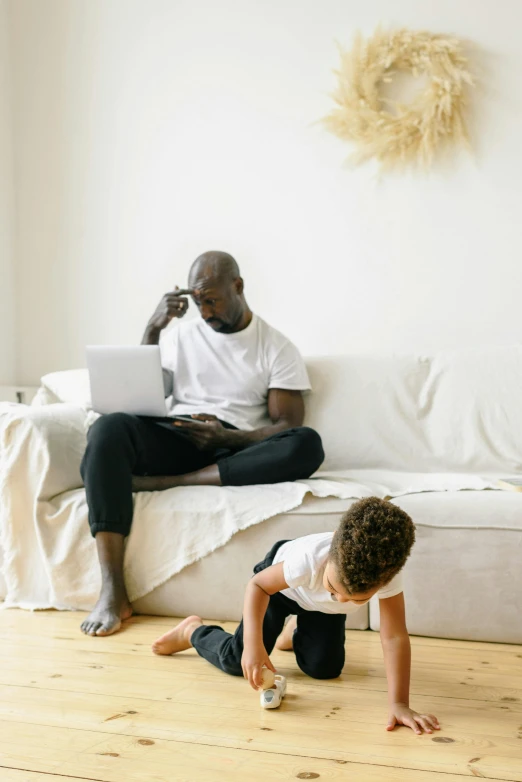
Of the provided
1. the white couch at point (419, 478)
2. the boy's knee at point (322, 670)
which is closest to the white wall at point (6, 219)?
the white couch at point (419, 478)

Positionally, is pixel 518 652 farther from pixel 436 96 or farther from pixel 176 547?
pixel 436 96

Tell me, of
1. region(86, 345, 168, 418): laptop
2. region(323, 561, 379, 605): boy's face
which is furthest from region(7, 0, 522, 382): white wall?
region(323, 561, 379, 605): boy's face

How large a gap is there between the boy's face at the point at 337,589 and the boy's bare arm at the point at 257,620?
0.35 ft

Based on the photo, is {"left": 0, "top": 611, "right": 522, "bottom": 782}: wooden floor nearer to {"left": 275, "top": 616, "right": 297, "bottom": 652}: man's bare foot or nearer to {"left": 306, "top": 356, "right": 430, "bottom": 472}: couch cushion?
{"left": 275, "top": 616, "right": 297, "bottom": 652}: man's bare foot

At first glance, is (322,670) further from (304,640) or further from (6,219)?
(6,219)

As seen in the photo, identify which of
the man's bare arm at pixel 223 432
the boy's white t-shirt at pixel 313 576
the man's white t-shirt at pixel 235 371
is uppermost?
the man's white t-shirt at pixel 235 371

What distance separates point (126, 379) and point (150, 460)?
9.0 inches

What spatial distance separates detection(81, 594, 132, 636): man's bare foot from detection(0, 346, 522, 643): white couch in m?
0.08

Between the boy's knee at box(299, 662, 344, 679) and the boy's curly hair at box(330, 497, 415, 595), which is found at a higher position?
the boy's curly hair at box(330, 497, 415, 595)

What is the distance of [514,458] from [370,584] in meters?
1.29

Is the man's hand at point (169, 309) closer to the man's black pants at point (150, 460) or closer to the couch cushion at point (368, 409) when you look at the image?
the man's black pants at point (150, 460)

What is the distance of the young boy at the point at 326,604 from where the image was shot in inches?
52.8

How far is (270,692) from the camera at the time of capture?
1512 millimetres

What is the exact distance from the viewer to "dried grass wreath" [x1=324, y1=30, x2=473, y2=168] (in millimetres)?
2885
